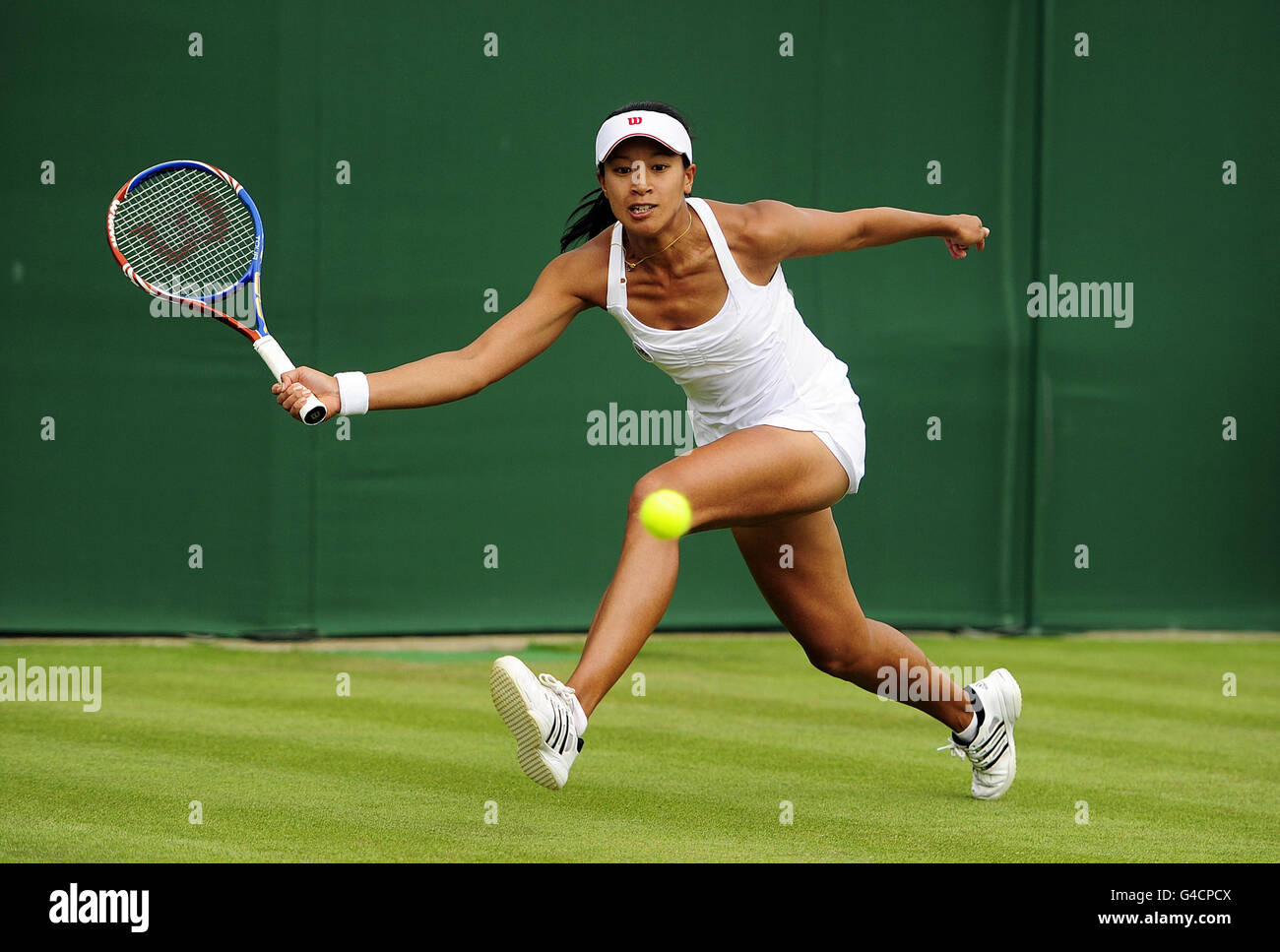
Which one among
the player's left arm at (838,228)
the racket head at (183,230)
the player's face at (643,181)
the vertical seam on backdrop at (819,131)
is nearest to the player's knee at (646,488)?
the player's face at (643,181)

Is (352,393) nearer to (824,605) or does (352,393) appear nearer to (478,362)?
(478,362)

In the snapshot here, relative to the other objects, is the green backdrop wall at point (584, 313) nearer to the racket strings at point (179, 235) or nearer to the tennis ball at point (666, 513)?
the racket strings at point (179, 235)

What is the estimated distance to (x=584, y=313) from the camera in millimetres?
8523

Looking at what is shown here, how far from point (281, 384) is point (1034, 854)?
213cm

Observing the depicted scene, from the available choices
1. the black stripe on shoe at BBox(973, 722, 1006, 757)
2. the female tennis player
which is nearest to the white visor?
the female tennis player

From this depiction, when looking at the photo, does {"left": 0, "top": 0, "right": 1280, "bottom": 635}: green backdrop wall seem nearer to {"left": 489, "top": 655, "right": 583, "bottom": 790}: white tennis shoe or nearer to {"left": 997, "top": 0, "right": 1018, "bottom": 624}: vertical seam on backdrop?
{"left": 997, "top": 0, "right": 1018, "bottom": 624}: vertical seam on backdrop

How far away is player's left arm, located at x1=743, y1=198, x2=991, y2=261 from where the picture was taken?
400cm

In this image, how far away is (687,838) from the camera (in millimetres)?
3910

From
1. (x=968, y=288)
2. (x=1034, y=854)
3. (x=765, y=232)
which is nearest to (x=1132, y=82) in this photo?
(x=968, y=288)

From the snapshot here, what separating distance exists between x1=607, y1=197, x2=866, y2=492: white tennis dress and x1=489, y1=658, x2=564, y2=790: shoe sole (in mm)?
1014

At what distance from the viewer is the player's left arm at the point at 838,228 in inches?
158

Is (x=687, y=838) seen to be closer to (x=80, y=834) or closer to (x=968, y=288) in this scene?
(x=80, y=834)

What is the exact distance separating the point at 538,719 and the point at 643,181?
1.35 m

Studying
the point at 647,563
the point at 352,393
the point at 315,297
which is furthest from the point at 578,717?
the point at 315,297
